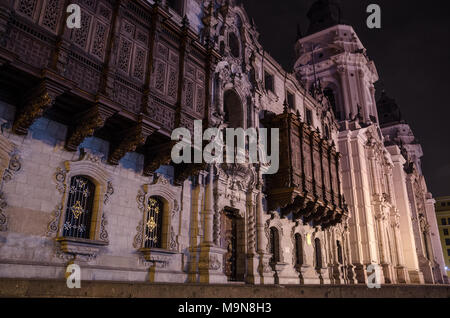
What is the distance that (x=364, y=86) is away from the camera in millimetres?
35469

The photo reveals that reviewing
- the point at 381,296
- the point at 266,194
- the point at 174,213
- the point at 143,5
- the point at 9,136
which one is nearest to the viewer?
the point at 381,296

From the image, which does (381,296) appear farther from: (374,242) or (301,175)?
(374,242)

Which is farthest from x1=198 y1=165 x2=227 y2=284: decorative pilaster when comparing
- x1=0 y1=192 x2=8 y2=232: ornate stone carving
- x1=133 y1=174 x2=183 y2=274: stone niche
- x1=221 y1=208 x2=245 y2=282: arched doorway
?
x1=0 y1=192 x2=8 y2=232: ornate stone carving

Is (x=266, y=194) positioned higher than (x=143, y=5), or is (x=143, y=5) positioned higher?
(x=143, y=5)

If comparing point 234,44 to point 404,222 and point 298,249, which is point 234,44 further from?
point 404,222

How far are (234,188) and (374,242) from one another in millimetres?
16209

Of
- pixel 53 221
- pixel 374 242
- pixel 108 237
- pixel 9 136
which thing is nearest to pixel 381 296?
pixel 108 237

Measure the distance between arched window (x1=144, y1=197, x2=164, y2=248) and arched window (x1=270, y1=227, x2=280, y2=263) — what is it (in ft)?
23.2

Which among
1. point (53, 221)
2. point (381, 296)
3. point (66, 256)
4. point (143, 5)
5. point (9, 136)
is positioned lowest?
point (381, 296)

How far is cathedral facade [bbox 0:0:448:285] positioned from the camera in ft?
28.5

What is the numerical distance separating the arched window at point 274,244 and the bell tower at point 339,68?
18.7 meters

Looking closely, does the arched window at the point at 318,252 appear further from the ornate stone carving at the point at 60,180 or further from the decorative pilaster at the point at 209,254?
the ornate stone carving at the point at 60,180

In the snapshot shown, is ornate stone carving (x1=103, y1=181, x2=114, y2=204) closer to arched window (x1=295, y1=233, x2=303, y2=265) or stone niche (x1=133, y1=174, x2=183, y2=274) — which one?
stone niche (x1=133, y1=174, x2=183, y2=274)

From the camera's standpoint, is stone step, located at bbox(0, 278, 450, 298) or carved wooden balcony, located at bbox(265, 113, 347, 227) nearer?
stone step, located at bbox(0, 278, 450, 298)
